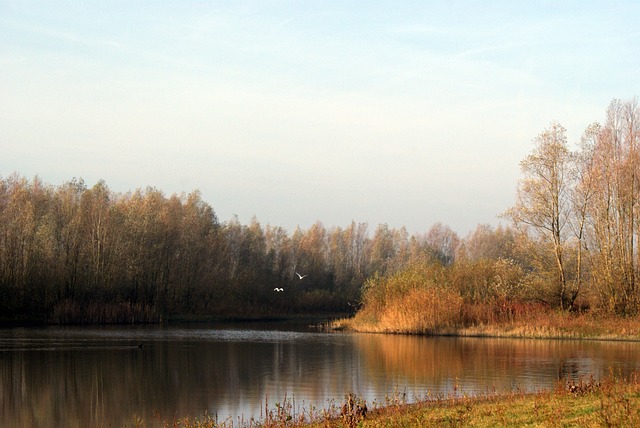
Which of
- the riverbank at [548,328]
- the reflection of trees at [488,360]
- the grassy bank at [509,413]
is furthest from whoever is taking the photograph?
the riverbank at [548,328]

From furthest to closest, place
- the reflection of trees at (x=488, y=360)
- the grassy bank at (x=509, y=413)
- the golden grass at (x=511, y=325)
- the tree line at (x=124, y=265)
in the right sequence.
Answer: the tree line at (x=124, y=265) < the golden grass at (x=511, y=325) < the reflection of trees at (x=488, y=360) < the grassy bank at (x=509, y=413)

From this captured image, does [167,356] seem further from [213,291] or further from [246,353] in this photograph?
[213,291]

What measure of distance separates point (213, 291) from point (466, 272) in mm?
31509

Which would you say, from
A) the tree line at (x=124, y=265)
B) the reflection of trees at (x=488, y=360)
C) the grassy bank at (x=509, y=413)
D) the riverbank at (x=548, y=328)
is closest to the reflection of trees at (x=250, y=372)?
the reflection of trees at (x=488, y=360)

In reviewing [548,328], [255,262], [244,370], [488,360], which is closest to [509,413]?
[244,370]

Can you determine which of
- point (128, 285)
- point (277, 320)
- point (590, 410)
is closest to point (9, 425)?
point (590, 410)

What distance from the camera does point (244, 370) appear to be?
28453 mm

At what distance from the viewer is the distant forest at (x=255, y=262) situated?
153ft

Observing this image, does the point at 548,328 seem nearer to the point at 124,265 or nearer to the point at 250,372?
the point at 250,372

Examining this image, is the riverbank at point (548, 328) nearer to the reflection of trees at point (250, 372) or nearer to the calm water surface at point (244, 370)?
the calm water surface at point (244, 370)

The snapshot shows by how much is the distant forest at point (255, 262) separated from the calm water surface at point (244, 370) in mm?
6753

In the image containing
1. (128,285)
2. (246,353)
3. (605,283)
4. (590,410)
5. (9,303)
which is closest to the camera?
(590,410)

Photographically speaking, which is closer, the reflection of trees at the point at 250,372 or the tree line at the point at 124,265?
the reflection of trees at the point at 250,372

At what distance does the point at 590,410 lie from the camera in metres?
13.5
